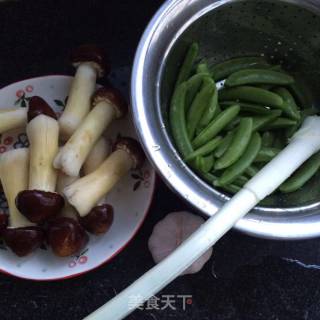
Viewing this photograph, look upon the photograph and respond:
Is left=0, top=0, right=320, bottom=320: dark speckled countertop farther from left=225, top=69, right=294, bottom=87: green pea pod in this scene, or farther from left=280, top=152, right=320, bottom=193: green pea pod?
left=225, top=69, right=294, bottom=87: green pea pod

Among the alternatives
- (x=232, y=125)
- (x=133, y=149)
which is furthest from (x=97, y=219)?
(x=232, y=125)

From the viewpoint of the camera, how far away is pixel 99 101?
117 cm

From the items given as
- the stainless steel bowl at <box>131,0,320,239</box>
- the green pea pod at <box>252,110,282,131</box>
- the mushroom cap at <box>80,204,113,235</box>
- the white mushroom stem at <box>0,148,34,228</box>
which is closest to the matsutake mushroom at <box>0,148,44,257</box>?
the white mushroom stem at <box>0,148,34,228</box>

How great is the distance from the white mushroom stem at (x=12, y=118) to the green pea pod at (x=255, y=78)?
0.51 m

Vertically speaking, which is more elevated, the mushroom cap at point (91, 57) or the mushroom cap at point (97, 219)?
the mushroom cap at point (91, 57)

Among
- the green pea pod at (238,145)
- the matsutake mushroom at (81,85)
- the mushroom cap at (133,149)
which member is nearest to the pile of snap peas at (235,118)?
the green pea pod at (238,145)

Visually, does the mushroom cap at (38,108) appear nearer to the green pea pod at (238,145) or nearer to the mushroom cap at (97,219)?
the mushroom cap at (97,219)

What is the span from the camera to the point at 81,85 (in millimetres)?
1184

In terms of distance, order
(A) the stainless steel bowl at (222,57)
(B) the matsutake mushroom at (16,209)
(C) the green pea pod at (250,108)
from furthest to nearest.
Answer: (C) the green pea pod at (250,108)
(B) the matsutake mushroom at (16,209)
(A) the stainless steel bowl at (222,57)

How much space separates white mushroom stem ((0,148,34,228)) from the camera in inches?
43.4

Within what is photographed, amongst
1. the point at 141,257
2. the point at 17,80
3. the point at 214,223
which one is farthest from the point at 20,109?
the point at 214,223

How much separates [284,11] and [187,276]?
686 millimetres

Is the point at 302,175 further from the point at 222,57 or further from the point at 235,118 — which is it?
the point at 222,57

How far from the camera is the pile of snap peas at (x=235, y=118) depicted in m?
1.07
